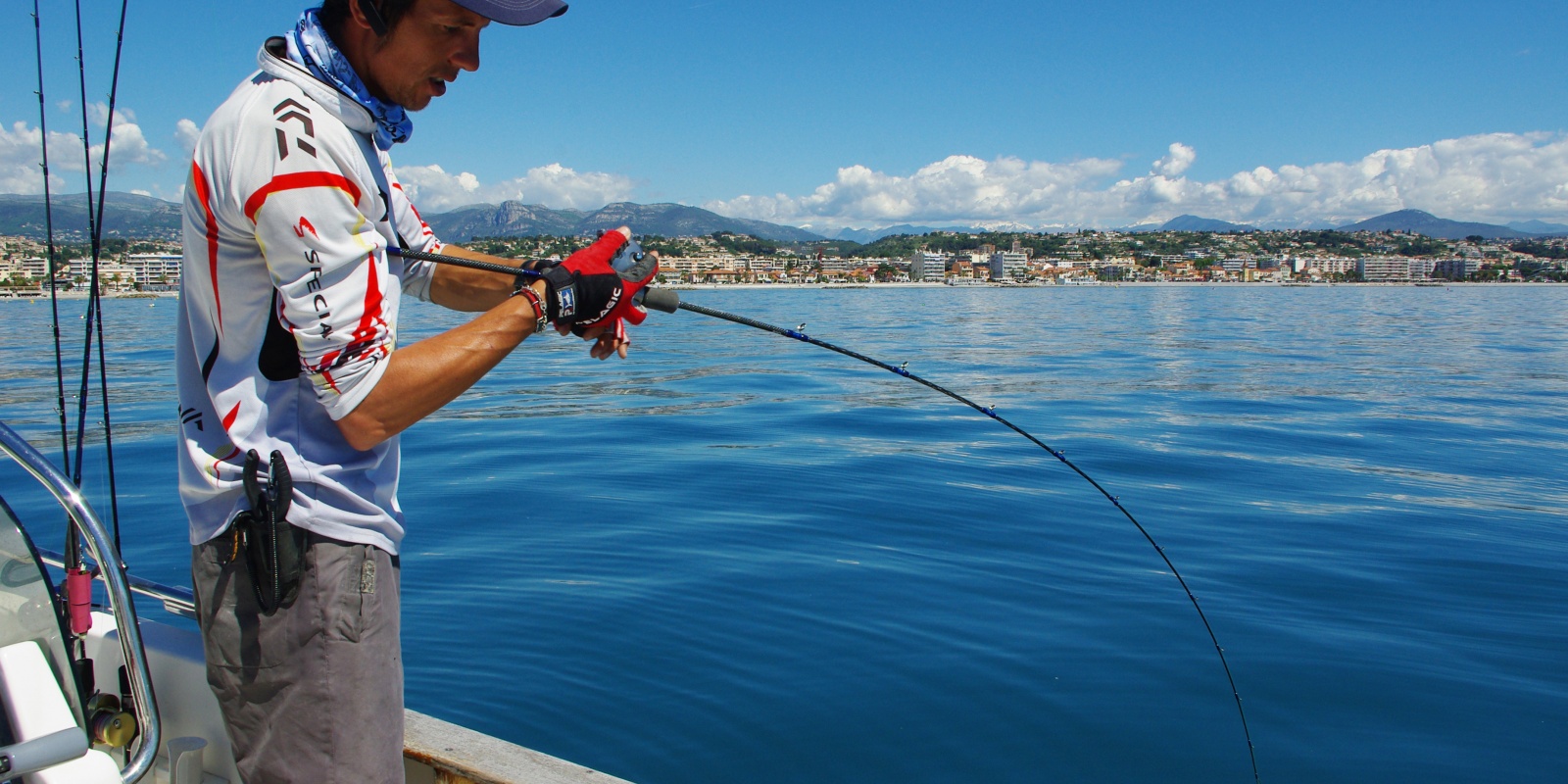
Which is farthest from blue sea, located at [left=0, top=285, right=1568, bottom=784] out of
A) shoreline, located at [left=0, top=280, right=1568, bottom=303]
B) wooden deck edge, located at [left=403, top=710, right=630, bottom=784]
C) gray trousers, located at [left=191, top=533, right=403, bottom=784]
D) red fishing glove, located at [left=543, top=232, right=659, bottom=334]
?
shoreline, located at [left=0, top=280, right=1568, bottom=303]

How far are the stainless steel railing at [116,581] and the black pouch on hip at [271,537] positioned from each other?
421 millimetres

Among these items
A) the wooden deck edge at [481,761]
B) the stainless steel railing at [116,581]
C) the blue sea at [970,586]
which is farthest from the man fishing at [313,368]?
the blue sea at [970,586]

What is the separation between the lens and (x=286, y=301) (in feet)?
4.71

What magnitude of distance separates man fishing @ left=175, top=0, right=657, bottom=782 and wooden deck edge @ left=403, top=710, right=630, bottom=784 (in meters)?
0.60

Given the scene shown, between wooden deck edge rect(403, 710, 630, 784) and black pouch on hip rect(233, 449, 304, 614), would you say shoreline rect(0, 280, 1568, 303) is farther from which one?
black pouch on hip rect(233, 449, 304, 614)

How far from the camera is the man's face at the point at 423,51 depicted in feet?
5.18

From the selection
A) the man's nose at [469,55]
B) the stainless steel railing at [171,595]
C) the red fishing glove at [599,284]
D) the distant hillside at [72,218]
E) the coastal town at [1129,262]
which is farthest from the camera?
the coastal town at [1129,262]

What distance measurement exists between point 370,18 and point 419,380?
574mm

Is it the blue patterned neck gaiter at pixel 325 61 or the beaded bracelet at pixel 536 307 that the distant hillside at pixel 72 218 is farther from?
the beaded bracelet at pixel 536 307

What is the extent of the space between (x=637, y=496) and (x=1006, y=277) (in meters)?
149

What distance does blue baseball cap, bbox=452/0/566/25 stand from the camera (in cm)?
156

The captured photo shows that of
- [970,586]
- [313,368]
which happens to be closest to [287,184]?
[313,368]

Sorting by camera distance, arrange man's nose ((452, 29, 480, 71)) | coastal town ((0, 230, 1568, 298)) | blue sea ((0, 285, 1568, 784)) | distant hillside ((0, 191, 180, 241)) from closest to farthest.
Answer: man's nose ((452, 29, 480, 71))
distant hillside ((0, 191, 180, 241))
blue sea ((0, 285, 1568, 784))
coastal town ((0, 230, 1568, 298))

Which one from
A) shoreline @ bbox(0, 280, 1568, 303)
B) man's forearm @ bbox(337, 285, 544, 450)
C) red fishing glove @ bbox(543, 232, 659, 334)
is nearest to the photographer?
man's forearm @ bbox(337, 285, 544, 450)
